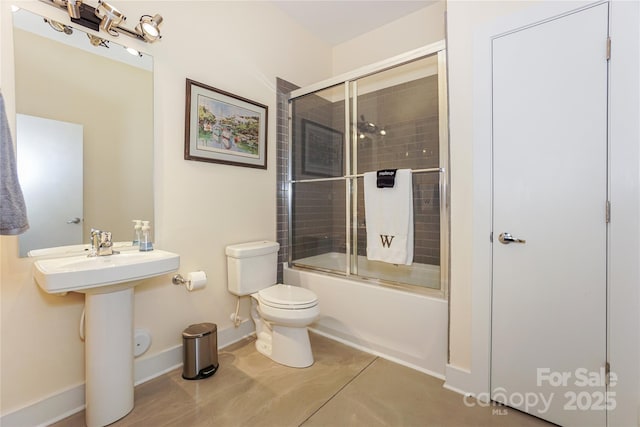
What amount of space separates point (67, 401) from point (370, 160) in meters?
2.43

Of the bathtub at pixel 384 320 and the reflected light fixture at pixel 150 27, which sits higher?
the reflected light fixture at pixel 150 27

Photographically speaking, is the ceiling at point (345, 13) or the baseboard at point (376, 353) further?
the ceiling at point (345, 13)

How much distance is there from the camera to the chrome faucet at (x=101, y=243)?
1516mm

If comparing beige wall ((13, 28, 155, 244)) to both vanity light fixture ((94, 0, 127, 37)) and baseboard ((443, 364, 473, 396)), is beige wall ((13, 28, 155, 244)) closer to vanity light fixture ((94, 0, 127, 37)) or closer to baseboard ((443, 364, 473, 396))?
vanity light fixture ((94, 0, 127, 37))

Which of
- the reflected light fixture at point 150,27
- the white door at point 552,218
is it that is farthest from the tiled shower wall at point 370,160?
the reflected light fixture at point 150,27

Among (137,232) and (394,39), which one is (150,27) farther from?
(394,39)

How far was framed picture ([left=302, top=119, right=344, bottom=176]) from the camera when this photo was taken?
2664mm

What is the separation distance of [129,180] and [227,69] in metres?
1.08

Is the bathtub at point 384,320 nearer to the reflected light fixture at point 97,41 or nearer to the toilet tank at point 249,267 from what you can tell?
the toilet tank at point 249,267

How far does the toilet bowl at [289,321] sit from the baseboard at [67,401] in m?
0.61

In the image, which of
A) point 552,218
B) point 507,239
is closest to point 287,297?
point 507,239

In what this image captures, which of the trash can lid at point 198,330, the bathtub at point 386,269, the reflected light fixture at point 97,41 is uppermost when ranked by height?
the reflected light fixture at point 97,41

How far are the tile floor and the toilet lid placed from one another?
16.7 inches

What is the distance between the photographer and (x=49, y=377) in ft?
4.78
